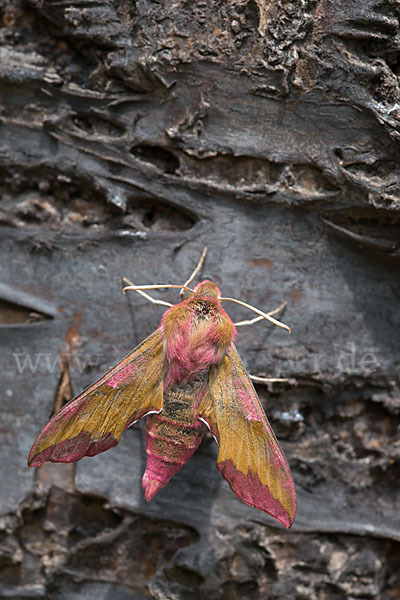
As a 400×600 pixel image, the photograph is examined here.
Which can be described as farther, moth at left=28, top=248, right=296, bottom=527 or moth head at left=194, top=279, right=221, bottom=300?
moth head at left=194, top=279, right=221, bottom=300

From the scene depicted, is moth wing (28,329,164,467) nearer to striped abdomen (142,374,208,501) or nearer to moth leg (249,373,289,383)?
striped abdomen (142,374,208,501)

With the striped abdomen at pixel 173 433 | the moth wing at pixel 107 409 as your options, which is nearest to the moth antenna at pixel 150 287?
the moth wing at pixel 107 409

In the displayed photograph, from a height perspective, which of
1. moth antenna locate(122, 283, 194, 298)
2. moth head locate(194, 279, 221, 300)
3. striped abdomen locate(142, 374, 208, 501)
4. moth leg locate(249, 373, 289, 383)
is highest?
moth head locate(194, 279, 221, 300)

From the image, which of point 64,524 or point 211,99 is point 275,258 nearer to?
point 211,99

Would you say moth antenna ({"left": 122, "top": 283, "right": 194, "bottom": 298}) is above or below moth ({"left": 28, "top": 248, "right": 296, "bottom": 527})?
above

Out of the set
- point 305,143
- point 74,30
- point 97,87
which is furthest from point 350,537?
point 74,30

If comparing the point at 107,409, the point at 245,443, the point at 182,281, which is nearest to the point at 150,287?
the point at 182,281

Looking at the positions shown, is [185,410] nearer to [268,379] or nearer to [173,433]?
[173,433]

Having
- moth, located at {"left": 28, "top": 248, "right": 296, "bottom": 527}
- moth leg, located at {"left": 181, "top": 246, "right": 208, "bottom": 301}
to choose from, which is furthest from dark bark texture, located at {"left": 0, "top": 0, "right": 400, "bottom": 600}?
moth, located at {"left": 28, "top": 248, "right": 296, "bottom": 527}
